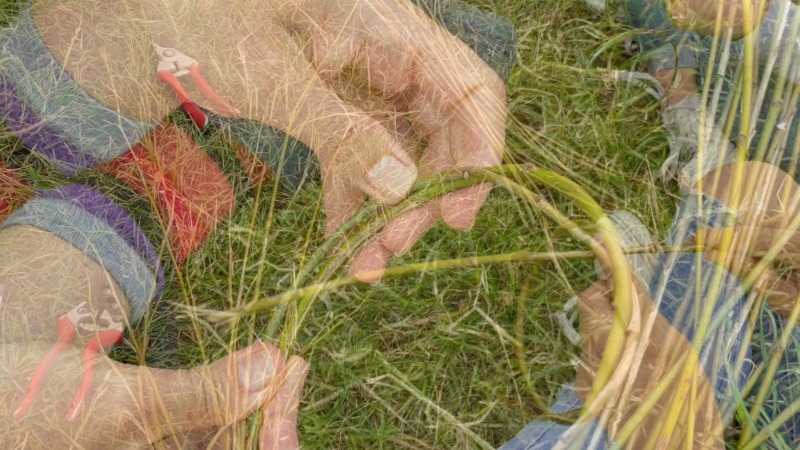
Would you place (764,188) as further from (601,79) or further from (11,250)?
(11,250)

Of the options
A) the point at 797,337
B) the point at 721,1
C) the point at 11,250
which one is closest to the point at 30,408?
the point at 11,250

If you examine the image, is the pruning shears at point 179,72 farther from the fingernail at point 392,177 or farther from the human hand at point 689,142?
the human hand at point 689,142

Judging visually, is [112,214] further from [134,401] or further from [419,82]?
[419,82]

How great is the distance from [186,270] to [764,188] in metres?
0.74

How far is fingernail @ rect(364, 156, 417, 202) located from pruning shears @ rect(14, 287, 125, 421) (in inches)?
14.0

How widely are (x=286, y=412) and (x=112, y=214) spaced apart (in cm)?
36

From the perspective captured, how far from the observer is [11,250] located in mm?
854

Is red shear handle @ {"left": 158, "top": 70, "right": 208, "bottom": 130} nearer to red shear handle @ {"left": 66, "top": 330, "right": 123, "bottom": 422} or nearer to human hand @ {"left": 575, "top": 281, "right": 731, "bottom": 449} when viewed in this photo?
red shear handle @ {"left": 66, "top": 330, "right": 123, "bottom": 422}

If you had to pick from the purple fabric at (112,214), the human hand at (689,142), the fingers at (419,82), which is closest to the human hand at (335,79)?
the fingers at (419,82)

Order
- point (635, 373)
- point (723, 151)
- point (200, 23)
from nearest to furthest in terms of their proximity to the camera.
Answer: point (635, 373) < point (723, 151) < point (200, 23)

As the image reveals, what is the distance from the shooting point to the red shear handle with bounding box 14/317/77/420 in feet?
2.66

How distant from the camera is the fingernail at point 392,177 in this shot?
0.85m

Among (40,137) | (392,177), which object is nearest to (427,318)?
(392,177)

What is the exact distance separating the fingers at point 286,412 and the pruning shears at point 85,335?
22 centimetres
